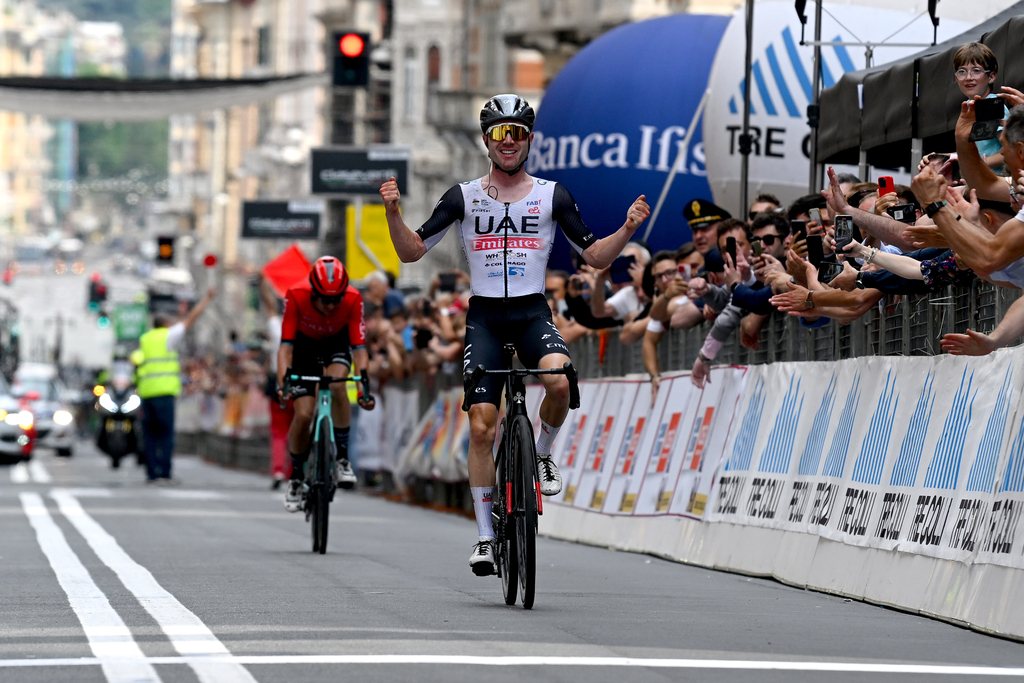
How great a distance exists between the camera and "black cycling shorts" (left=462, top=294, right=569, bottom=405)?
414 inches

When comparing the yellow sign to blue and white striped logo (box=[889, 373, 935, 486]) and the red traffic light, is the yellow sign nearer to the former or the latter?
the red traffic light

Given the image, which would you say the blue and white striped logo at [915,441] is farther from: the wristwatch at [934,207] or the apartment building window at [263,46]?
the apartment building window at [263,46]

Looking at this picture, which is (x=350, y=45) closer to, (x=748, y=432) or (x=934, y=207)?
(x=748, y=432)

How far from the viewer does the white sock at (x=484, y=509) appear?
34.7ft

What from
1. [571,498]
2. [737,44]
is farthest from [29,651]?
[737,44]

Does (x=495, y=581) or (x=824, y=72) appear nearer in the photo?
(x=495, y=581)

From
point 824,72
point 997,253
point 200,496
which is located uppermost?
point 824,72

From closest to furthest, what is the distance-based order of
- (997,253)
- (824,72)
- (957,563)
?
(997,253) < (957,563) < (824,72)

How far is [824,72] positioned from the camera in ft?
67.5

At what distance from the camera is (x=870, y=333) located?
1248cm

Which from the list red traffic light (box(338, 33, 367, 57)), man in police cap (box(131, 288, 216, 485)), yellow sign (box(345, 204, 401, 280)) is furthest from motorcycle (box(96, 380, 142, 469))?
red traffic light (box(338, 33, 367, 57))

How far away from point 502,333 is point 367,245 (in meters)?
24.9

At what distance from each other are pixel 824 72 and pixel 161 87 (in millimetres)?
13037

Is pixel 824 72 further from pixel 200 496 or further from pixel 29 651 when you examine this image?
pixel 29 651
